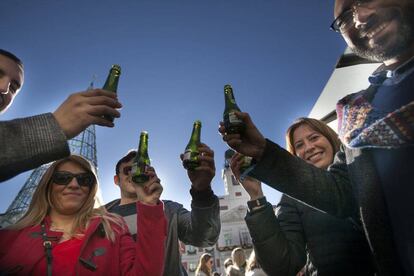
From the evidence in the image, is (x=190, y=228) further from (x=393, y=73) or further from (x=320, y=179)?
(x=393, y=73)

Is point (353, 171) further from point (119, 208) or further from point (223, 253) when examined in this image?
point (223, 253)

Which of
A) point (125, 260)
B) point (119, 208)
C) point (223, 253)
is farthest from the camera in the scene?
point (223, 253)

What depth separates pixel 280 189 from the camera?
5.18 ft

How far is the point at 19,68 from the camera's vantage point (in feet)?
8.31

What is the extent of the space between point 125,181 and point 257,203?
1932mm

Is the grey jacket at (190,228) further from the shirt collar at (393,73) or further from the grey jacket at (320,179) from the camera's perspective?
the shirt collar at (393,73)

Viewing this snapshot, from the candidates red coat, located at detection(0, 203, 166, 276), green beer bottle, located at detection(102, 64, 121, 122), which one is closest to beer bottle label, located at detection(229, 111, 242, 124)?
red coat, located at detection(0, 203, 166, 276)

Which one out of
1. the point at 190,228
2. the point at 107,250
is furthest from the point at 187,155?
the point at 107,250

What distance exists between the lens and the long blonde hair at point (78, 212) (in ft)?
7.27

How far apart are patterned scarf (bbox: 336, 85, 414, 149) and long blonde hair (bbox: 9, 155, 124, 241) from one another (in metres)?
1.81

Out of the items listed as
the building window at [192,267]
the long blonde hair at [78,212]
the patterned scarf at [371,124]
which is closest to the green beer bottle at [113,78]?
the long blonde hair at [78,212]

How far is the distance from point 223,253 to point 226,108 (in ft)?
116

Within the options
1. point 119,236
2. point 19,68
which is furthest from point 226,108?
point 19,68

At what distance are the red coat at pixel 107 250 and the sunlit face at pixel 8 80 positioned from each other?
1070 millimetres
